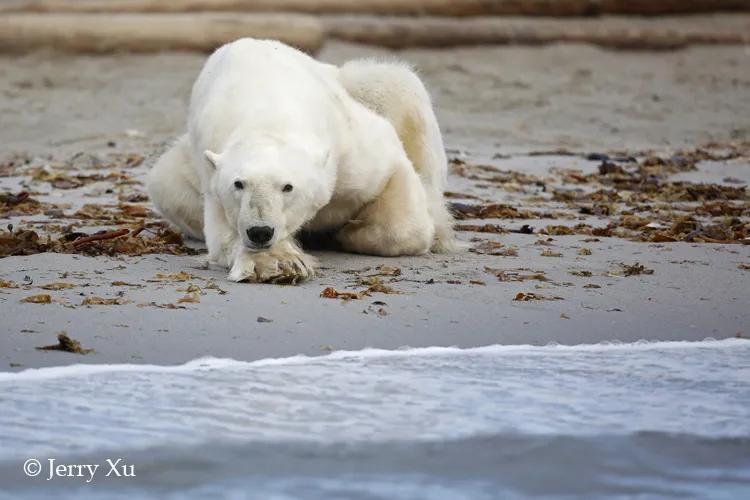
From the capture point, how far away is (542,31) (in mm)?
14398

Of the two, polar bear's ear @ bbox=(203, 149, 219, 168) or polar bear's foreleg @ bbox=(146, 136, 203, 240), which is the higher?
polar bear's ear @ bbox=(203, 149, 219, 168)

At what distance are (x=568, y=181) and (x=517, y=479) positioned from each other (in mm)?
6085

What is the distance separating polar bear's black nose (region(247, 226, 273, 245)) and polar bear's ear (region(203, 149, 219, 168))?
357 millimetres

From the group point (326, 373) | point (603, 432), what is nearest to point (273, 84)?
point (326, 373)

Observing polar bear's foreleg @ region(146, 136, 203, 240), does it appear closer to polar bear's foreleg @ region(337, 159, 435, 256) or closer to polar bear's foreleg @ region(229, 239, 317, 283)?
polar bear's foreleg @ region(337, 159, 435, 256)

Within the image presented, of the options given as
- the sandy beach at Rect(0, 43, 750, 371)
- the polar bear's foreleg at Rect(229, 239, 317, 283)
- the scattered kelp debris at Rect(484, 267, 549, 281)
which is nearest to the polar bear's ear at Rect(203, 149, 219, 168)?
the polar bear's foreleg at Rect(229, 239, 317, 283)

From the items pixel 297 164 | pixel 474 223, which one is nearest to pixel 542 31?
pixel 474 223

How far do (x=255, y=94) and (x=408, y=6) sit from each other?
881cm

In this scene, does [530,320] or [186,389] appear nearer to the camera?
[186,389]

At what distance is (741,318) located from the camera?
16.1 feet

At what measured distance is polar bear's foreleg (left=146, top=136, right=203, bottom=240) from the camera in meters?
6.39

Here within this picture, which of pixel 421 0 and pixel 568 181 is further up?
pixel 421 0

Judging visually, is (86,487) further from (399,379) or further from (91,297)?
(91,297)

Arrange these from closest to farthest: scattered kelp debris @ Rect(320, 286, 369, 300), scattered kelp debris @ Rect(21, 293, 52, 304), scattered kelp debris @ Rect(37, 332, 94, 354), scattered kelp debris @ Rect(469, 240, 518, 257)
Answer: scattered kelp debris @ Rect(37, 332, 94, 354)
scattered kelp debris @ Rect(21, 293, 52, 304)
scattered kelp debris @ Rect(320, 286, 369, 300)
scattered kelp debris @ Rect(469, 240, 518, 257)
